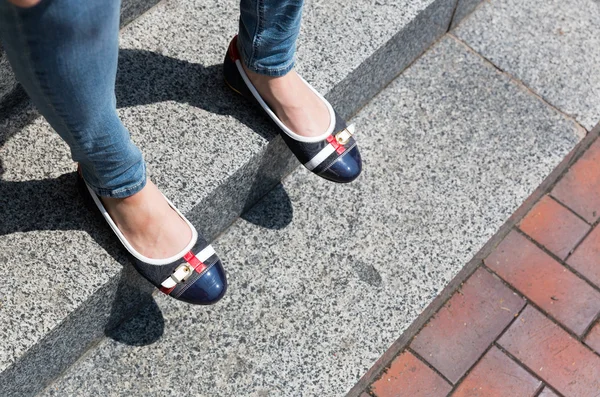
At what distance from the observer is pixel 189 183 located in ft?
6.25

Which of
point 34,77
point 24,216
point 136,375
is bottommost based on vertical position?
point 136,375

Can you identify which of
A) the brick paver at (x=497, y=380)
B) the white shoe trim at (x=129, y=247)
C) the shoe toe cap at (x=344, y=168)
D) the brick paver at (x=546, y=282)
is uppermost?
the shoe toe cap at (x=344, y=168)

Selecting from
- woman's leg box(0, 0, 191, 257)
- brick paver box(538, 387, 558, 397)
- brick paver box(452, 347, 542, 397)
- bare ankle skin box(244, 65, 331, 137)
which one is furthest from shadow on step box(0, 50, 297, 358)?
brick paver box(538, 387, 558, 397)

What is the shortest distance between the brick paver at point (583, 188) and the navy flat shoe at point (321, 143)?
0.82 meters

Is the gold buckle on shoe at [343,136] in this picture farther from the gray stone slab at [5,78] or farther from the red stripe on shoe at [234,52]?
the gray stone slab at [5,78]

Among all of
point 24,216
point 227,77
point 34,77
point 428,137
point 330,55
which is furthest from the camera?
point 428,137

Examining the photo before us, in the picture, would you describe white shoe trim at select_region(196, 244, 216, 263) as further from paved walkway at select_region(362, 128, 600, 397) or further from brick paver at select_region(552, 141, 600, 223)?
brick paver at select_region(552, 141, 600, 223)

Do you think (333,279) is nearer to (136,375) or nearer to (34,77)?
(136,375)

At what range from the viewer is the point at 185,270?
174 cm

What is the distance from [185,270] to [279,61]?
562 mm

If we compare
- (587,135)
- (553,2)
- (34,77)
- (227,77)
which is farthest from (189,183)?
(553,2)

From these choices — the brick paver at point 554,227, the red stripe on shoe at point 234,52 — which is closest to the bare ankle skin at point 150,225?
the red stripe on shoe at point 234,52

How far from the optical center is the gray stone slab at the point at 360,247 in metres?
1.93

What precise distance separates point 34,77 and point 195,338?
941 millimetres
